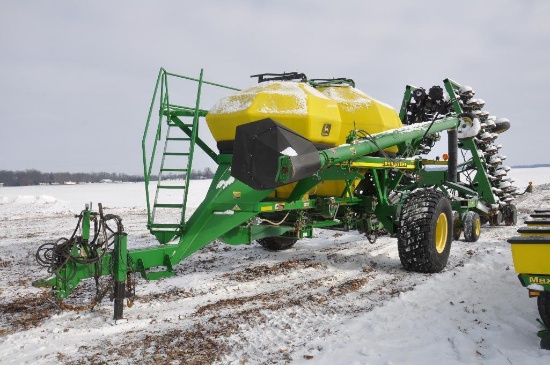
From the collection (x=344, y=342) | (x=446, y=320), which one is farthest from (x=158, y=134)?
(x=446, y=320)

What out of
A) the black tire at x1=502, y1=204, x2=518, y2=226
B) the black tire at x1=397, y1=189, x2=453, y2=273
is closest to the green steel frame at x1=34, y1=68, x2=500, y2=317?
the black tire at x1=397, y1=189, x2=453, y2=273

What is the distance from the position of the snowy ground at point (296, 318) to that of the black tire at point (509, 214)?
4395mm

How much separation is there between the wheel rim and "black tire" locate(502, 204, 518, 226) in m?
5.13

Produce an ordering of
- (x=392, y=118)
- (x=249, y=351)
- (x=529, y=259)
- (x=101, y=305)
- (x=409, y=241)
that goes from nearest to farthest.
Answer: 1. (x=529, y=259)
2. (x=249, y=351)
3. (x=101, y=305)
4. (x=409, y=241)
5. (x=392, y=118)

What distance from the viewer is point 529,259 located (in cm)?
330

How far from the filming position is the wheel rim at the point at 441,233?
6500 millimetres

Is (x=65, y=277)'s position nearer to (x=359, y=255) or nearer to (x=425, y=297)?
(x=425, y=297)

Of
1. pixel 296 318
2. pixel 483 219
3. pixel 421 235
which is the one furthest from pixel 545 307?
pixel 483 219

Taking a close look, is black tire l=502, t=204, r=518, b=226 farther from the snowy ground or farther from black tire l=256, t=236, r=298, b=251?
black tire l=256, t=236, r=298, b=251

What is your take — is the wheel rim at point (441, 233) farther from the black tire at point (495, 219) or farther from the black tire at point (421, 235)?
the black tire at point (495, 219)

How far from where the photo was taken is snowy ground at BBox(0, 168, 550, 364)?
3432 millimetres

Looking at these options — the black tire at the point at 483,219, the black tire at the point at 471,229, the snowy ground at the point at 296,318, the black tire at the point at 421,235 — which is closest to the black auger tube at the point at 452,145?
the black tire at the point at 471,229

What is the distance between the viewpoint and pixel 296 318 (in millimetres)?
4281

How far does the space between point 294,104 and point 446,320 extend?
124 inches
